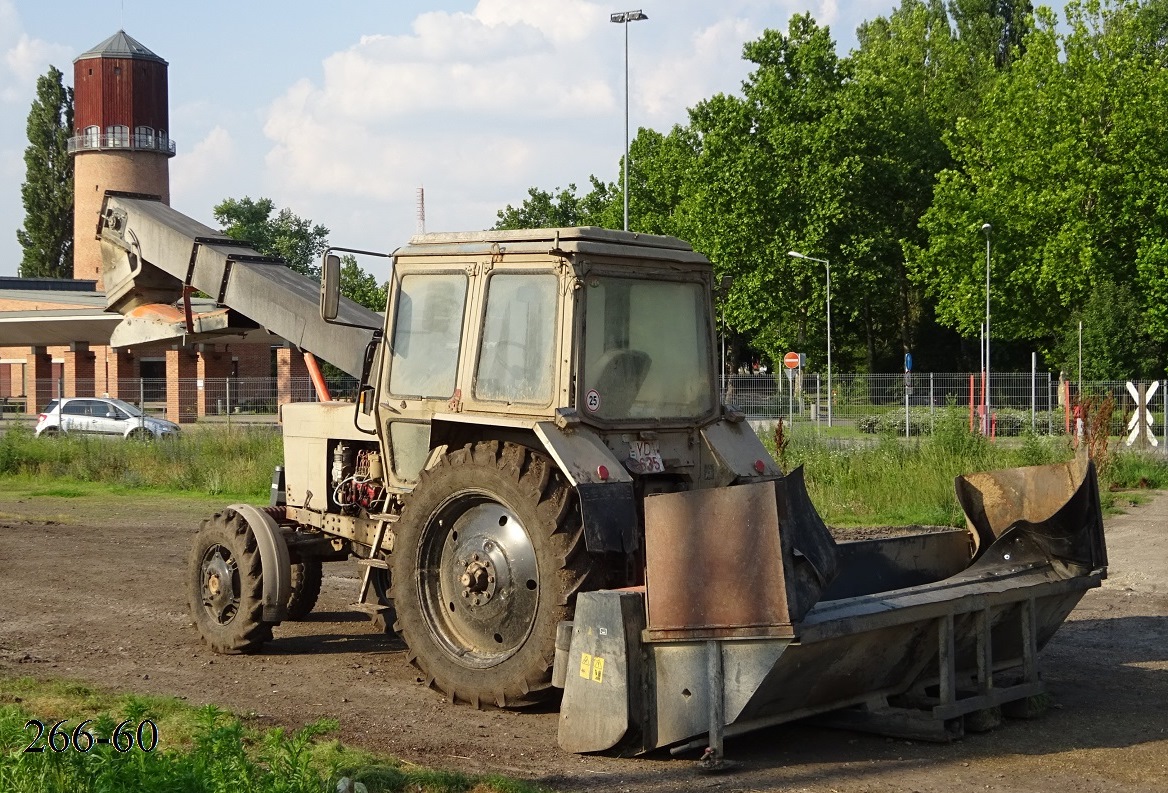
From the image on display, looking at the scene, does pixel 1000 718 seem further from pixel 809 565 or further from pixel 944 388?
pixel 944 388

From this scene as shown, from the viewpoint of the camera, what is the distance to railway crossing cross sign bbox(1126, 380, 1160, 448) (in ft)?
82.1

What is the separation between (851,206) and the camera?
167 ft

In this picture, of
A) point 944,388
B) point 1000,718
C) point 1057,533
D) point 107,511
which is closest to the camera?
point 1000,718

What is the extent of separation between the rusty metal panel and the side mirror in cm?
270

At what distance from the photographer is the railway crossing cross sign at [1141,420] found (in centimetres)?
2502

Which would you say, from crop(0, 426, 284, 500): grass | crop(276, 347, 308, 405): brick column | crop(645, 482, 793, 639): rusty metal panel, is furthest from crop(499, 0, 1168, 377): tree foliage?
crop(645, 482, 793, 639): rusty metal panel

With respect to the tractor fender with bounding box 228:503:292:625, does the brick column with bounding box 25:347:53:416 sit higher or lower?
higher

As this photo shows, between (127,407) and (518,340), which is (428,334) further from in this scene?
(127,407)

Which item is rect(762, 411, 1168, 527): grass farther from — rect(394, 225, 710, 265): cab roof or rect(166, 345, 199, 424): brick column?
rect(166, 345, 199, 424): brick column

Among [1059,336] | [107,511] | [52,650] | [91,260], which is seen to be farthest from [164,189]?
[52,650]

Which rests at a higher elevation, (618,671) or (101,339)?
(101,339)

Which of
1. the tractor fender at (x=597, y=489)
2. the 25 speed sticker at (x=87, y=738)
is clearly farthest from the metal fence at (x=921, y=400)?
the 25 speed sticker at (x=87, y=738)

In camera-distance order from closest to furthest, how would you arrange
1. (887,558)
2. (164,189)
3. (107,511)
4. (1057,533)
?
1. (1057,533)
2. (887,558)
3. (107,511)
4. (164,189)

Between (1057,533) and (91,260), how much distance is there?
62516 mm
